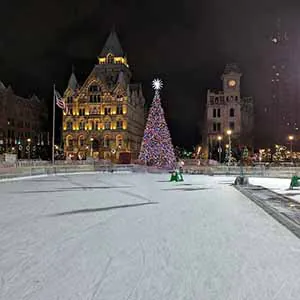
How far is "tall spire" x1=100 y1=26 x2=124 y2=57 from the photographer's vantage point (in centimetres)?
11556

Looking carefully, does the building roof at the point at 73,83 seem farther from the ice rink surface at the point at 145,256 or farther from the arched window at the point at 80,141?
the ice rink surface at the point at 145,256

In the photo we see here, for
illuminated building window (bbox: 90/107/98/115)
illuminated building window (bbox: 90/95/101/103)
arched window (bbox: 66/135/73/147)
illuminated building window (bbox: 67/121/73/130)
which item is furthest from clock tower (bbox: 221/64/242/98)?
arched window (bbox: 66/135/73/147)

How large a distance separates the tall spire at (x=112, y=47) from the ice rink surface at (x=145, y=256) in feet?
342

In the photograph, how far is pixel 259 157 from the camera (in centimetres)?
8788

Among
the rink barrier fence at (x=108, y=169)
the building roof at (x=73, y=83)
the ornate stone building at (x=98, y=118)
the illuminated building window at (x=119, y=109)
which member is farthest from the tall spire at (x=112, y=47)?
the rink barrier fence at (x=108, y=169)

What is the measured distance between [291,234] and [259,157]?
79.3 metres

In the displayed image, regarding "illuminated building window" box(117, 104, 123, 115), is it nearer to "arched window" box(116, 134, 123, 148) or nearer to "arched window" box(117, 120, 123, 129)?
"arched window" box(117, 120, 123, 129)

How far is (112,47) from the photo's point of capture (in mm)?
116000

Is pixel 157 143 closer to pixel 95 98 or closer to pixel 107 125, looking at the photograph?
pixel 107 125

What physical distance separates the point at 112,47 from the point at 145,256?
367 ft

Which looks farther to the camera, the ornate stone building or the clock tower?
the clock tower

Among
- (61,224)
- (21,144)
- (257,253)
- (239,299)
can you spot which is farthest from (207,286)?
(21,144)

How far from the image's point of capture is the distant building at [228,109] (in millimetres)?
112125

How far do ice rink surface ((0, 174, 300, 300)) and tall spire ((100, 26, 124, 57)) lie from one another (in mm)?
104368
